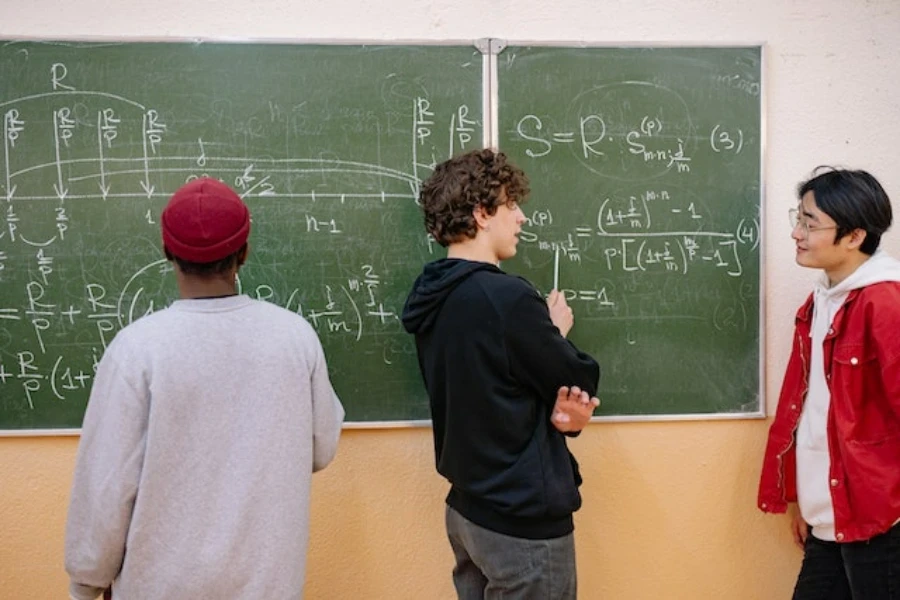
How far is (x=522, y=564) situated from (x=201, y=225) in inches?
43.2

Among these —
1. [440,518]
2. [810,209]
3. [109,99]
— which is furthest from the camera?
[440,518]

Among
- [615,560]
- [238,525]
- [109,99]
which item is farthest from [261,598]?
[109,99]

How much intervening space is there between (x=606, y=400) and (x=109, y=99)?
74.2 inches

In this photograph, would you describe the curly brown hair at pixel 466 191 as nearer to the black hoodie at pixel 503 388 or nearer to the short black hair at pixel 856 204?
the black hoodie at pixel 503 388

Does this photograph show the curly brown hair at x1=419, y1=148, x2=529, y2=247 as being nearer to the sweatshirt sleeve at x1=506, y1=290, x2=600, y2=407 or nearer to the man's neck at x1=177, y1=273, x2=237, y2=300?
the sweatshirt sleeve at x1=506, y1=290, x2=600, y2=407

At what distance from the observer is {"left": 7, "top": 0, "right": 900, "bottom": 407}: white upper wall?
89.3 inches

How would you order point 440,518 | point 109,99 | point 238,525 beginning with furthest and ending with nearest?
point 440,518 < point 109,99 < point 238,525

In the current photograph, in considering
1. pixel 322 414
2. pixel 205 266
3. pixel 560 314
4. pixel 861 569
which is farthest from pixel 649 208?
pixel 205 266

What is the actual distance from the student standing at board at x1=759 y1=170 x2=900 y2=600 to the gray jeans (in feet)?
2.72

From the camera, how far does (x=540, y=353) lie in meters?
1.70

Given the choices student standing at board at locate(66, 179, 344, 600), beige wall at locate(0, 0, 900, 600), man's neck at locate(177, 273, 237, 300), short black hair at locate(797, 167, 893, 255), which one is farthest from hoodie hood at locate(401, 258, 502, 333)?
short black hair at locate(797, 167, 893, 255)

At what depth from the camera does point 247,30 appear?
2.28 meters

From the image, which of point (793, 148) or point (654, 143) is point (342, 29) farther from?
point (793, 148)

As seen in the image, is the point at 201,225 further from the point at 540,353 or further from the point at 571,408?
the point at 571,408
